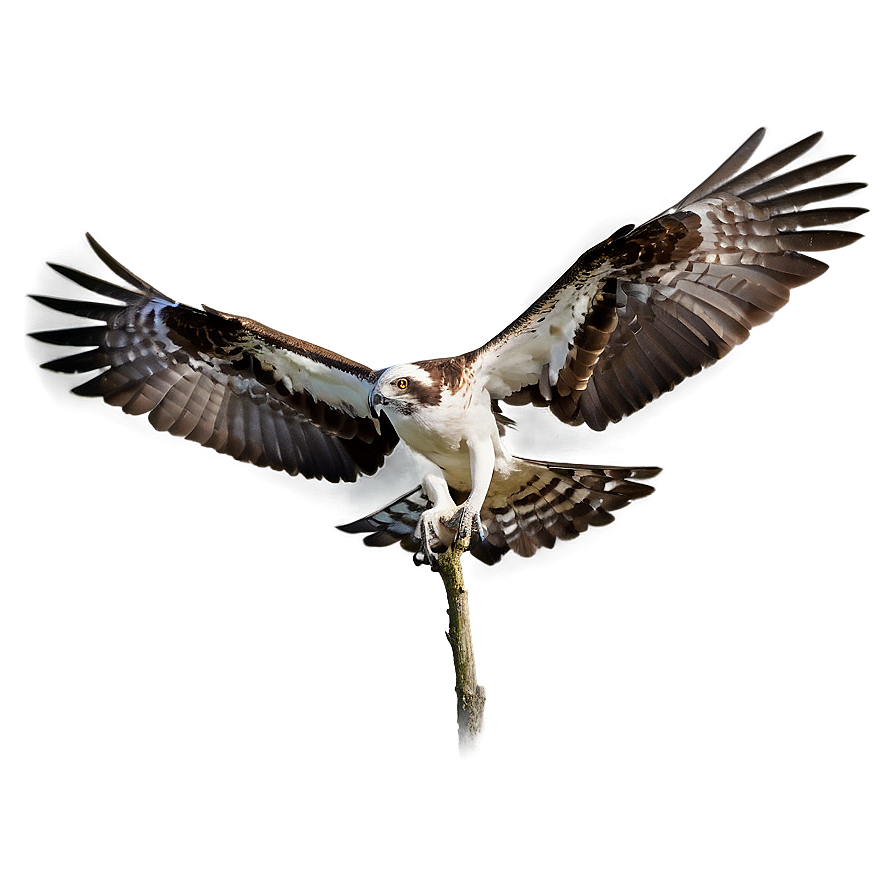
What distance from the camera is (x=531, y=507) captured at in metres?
3.83

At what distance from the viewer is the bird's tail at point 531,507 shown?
3684mm

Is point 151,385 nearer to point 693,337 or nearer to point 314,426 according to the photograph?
point 314,426

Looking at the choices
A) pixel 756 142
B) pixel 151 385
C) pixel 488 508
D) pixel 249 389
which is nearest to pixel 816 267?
pixel 756 142

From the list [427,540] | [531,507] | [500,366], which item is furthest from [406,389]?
[531,507]

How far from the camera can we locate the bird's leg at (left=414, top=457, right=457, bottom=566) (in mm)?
3479

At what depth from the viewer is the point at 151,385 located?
13.0 ft

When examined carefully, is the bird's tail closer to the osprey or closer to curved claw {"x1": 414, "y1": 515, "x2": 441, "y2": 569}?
the osprey

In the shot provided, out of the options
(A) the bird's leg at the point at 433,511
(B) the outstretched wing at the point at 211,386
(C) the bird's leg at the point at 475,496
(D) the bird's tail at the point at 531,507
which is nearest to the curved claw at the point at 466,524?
(C) the bird's leg at the point at 475,496

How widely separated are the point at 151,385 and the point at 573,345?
1924 millimetres

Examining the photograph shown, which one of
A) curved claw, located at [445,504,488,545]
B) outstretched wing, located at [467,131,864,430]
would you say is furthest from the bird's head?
curved claw, located at [445,504,488,545]

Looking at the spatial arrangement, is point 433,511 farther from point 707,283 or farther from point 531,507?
point 707,283

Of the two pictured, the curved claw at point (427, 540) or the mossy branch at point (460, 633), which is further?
the curved claw at point (427, 540)

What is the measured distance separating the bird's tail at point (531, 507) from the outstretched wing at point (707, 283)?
391mm

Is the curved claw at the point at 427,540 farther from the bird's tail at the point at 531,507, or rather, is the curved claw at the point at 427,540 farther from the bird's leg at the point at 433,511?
the bird's tail at the point at 531,507
